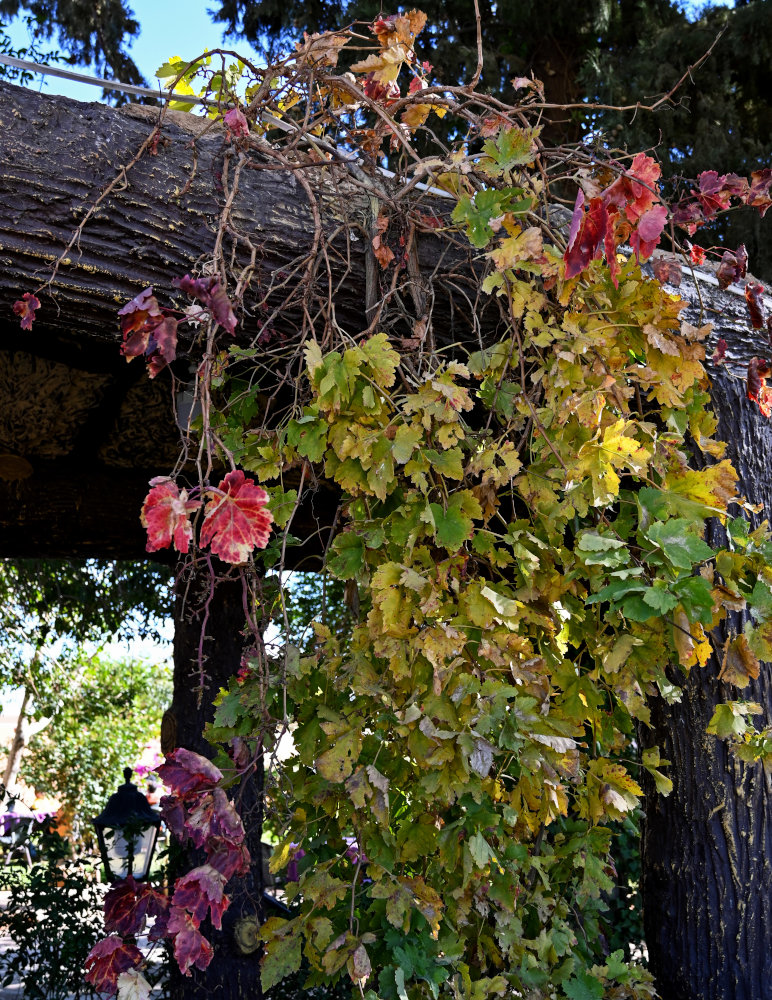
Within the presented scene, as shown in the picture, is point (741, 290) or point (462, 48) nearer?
point (741, 290)

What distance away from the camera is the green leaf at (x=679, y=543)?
123cm

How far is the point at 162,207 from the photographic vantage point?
1.53 m

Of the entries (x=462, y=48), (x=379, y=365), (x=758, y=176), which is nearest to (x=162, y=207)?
(x=379, y=365)

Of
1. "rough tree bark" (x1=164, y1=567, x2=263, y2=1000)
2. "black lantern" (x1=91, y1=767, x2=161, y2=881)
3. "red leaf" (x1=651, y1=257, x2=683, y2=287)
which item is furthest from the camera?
"black lantern" (x1=91, y1=767, x2=161, y2=881)

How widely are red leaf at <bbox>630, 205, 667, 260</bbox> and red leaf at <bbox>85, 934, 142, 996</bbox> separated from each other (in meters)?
1.12

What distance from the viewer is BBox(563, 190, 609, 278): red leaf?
1131 millimetres

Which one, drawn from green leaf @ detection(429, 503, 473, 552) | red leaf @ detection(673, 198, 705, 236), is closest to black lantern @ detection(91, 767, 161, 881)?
green leaf @ detection(429, 503, 473, 552)

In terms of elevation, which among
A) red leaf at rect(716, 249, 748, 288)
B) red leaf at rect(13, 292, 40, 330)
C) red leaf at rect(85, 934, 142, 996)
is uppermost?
red leaf at rect(716, 249, 748, 288)

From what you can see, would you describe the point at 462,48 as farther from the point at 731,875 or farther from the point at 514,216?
the point at 731,875

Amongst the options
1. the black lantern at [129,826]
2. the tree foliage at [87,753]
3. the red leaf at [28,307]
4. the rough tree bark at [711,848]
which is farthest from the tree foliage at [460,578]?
the tree foliage at [87,753]

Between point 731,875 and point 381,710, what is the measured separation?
104 cm

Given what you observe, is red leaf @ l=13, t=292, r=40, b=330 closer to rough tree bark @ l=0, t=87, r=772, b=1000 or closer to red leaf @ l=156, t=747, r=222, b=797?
rough tree bark @ l=0, t=87, r=772, b=1000

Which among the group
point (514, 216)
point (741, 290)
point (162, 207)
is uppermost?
point (741, 290)

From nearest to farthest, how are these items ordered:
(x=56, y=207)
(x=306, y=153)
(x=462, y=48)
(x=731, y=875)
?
1. (x=56, y=207)
2. (x=306, y=153)
3. (x=731, y=875)
4. (x=462, y=48)
